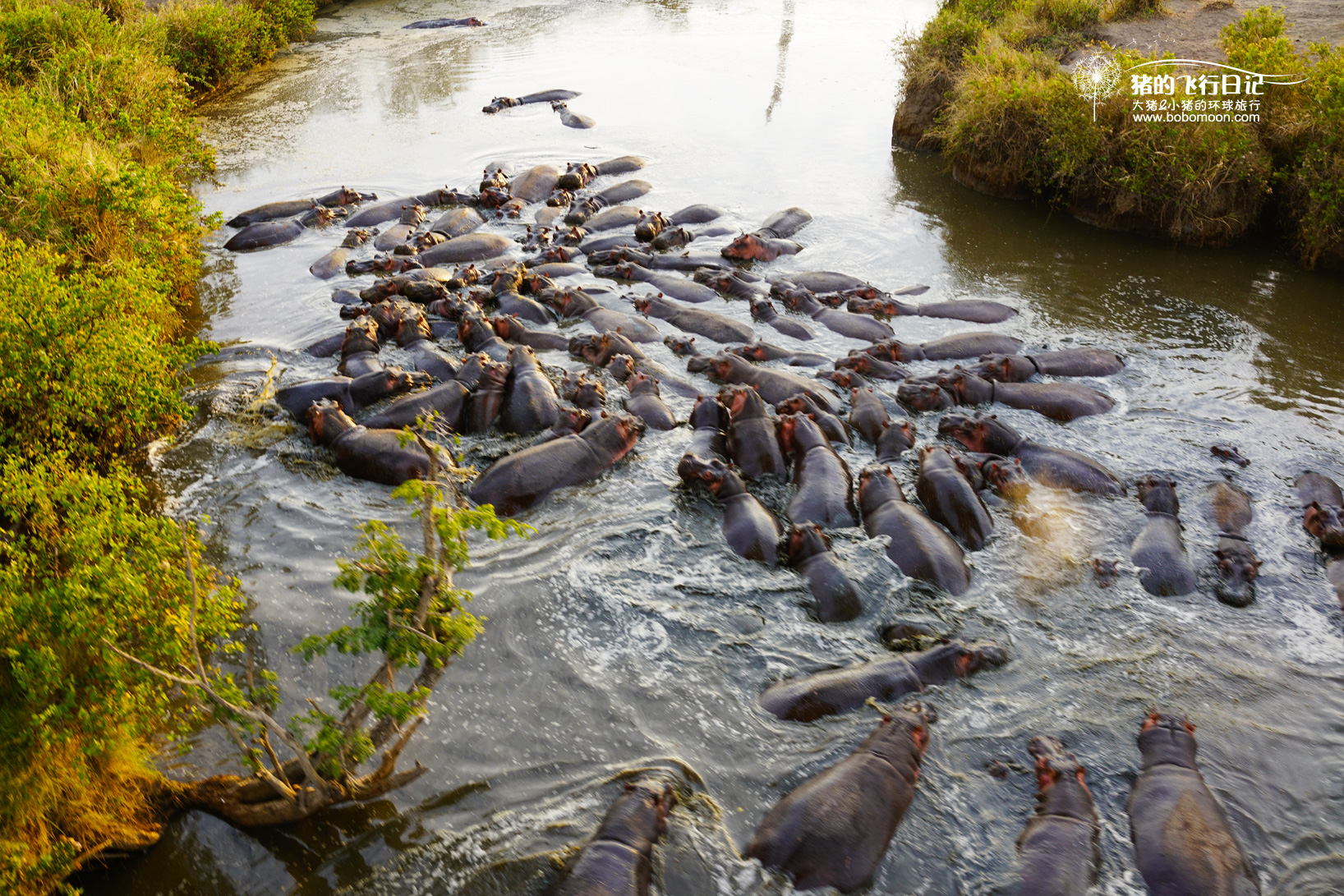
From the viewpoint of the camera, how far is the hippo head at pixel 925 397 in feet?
26.9

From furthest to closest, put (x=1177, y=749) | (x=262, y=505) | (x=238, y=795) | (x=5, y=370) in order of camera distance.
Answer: (x=262, y=505) → (x=5, y=370) → (x=1177, y=749) → (x=238, y=795)

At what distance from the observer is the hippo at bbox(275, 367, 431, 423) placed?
7922mm

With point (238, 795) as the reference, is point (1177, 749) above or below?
below

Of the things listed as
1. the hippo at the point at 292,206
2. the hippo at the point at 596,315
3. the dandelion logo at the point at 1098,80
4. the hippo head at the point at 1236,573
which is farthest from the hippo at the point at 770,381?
the hippo at the point at 292,206

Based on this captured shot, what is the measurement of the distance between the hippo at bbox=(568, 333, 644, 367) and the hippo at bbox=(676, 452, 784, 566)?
2.11 m

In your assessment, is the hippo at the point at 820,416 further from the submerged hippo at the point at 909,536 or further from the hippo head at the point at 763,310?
the hippo head at the point at 763,310

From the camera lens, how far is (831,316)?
9.91 m

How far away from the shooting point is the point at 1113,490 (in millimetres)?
7020

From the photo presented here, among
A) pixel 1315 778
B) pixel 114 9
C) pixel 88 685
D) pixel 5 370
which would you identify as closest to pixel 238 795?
pixel 88 685

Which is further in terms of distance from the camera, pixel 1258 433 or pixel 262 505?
pixel 1258 433

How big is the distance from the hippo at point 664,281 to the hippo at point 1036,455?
383 centimetres

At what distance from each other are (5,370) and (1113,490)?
8.37m

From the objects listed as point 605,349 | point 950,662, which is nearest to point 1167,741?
point 950,662

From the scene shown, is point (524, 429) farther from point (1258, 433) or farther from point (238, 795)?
point (1258, 433)
